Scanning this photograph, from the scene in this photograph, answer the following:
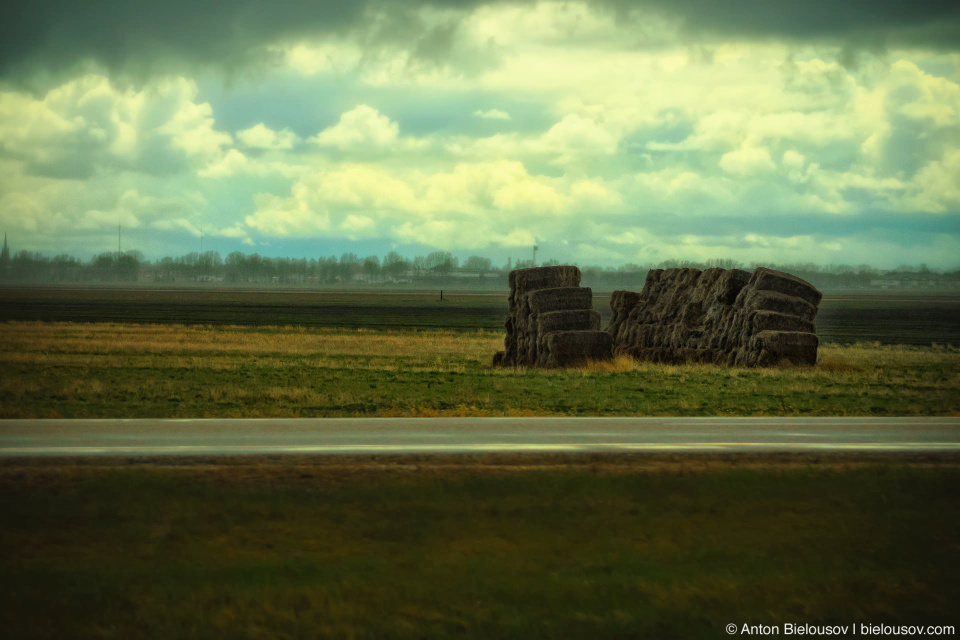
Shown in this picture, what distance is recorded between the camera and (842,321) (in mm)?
85625

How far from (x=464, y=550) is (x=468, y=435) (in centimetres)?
650

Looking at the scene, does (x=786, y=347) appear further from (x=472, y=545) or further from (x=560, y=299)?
(x=472, y=545)

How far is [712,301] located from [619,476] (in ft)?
79.1

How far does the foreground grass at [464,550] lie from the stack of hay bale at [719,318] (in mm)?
19744

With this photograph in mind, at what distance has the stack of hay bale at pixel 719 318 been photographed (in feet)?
105

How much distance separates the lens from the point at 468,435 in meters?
15.6

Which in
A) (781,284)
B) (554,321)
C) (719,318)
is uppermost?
(781,284)

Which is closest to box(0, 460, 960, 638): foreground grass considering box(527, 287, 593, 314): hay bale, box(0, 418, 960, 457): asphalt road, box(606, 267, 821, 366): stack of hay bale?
box(0, 418, 960, 457): asphalt road

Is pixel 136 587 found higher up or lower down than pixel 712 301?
lower down

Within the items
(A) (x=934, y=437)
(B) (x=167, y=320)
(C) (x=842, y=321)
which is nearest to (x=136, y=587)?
(A) (x=934, y=437)

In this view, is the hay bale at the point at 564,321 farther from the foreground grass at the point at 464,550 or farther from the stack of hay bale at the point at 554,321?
the foreground grass at the point at 464,550

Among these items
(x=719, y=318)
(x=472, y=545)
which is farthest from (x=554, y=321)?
(x=472, y=545)

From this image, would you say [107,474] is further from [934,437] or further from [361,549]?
[934,437]

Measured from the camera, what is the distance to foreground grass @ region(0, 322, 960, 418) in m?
21.9
